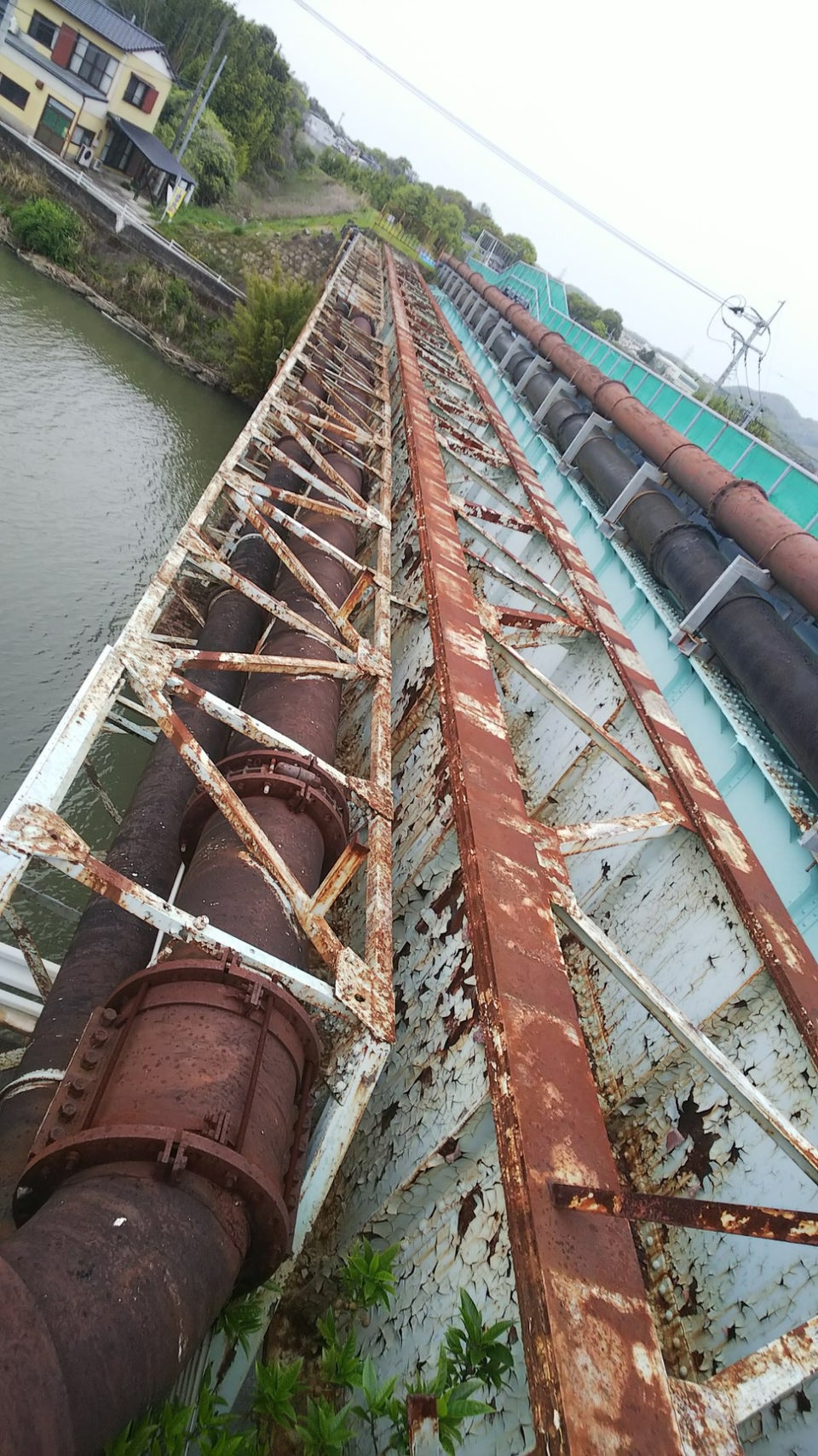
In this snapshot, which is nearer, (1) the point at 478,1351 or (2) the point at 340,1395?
(1) the point at 478,1351

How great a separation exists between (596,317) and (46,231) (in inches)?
1787

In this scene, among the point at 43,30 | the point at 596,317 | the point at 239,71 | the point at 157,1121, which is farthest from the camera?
the point at 596,317

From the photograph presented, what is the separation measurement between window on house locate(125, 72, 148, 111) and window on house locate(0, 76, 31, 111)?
429cm

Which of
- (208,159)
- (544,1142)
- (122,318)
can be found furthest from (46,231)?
(544,1142)

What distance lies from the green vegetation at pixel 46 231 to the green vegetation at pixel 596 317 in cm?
3233

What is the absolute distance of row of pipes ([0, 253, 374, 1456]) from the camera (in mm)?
1630

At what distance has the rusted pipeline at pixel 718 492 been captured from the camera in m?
6.77

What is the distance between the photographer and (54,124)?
82.7ft

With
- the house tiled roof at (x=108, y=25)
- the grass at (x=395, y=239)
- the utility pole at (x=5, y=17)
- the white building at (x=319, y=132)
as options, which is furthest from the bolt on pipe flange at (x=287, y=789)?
the white building at (x=319, y=132)

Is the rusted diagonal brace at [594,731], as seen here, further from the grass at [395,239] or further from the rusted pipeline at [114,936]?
the grass at [395,239]

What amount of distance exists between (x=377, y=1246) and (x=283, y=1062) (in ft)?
3.57

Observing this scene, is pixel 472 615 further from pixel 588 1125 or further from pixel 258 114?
pixel 258 114

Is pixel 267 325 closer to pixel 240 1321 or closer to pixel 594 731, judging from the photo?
pixel 594 731

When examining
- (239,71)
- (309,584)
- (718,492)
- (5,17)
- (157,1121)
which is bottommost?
(157,1121)
